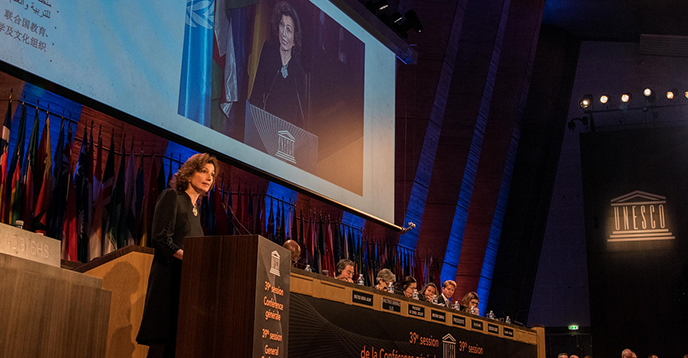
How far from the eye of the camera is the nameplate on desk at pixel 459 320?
17.3 ft

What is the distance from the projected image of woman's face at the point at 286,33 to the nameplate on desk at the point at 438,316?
2.90 metres

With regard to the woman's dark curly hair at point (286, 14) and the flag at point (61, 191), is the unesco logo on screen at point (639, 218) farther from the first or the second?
the flag at point (61, 191)

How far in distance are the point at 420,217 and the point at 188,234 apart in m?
8.07

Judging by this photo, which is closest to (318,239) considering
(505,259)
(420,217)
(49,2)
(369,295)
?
(420,217)

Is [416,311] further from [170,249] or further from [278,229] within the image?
[278,229]

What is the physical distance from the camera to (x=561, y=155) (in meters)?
15.9

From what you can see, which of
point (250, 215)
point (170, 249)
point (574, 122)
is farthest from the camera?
point (574, 122)

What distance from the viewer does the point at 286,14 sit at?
6.51 m

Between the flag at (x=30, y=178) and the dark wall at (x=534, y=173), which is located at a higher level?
the dark wall at (x=534, y=173)

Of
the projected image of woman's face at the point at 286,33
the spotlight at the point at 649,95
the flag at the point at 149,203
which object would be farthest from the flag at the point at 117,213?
the spotlight at the point at 649,95

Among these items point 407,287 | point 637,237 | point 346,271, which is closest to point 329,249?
point 407,287

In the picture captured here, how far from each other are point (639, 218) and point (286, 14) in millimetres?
10348

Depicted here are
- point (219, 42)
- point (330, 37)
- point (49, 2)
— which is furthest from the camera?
point (330, 37)

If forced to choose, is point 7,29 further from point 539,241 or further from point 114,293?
point 539,241
